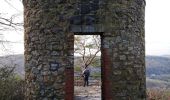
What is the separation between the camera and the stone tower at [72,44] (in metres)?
9.27

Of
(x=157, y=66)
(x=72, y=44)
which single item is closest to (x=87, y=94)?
(x=72, y=44)

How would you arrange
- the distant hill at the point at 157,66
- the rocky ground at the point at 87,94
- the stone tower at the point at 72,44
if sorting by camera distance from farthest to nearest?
the distant hill at the point at 157,66 < the rocky ground at the point at 87,94 < the stone tower at the point at 72,44

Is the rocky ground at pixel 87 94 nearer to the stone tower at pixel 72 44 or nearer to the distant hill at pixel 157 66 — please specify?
the stone tower at pixel 72 44

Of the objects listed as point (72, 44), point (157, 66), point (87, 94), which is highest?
point (72, 44)

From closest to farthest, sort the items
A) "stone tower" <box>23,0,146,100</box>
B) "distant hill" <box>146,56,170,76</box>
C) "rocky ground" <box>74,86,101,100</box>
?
"stone tower" <box>23,0,146,100</box>
"rocky ground" <box>74,86,101,100</box>
"distant hill" <box>146,56,170,76</box>

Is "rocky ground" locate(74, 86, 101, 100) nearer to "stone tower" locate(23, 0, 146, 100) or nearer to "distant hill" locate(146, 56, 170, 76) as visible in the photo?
"stone tower" locate(23, 0, 146, 100)

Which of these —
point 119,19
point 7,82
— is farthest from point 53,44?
point 7,82

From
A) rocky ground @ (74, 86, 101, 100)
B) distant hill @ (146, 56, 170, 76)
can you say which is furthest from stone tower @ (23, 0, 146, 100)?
distant hill @ (146, 56, 170, 76)

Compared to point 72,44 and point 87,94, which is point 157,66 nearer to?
point 87,94

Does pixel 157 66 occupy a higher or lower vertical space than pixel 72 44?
lower

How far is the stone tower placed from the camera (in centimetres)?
927

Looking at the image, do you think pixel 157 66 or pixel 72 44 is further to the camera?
pixel 157 66

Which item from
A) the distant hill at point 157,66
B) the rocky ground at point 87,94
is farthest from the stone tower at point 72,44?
the distant hill at point 157,66

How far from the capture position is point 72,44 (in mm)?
9312
